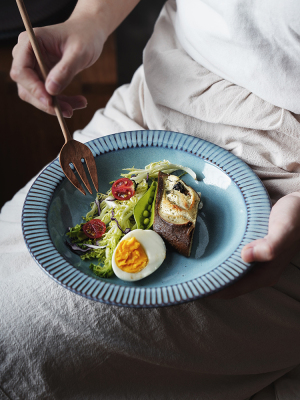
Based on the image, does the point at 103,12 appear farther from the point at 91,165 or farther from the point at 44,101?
the point at 91,165

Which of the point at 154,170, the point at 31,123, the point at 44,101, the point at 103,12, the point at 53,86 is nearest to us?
the point at 53,86

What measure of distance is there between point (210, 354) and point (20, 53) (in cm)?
105

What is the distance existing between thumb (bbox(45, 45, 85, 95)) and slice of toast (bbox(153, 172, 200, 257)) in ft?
1.28

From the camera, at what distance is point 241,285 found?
0.90 m

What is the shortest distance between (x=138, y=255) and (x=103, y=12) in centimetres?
89

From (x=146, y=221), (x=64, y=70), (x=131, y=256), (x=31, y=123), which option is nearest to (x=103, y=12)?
(x=64, y=70)

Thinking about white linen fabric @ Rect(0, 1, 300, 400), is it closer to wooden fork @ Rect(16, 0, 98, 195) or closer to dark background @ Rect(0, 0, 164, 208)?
wooden fork @ Rect(16, 0, 98, 195)

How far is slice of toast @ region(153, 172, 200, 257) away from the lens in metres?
0.98

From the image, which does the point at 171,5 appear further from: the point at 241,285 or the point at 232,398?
the point at 232,398

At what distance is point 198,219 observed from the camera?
109 cm

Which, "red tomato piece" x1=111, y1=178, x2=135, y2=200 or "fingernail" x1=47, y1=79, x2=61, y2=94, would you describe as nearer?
"fingernail" x1=47, y1=79, x2=61, y2=94

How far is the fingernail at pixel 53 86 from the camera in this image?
0.94m

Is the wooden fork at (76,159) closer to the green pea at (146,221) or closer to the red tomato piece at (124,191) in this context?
the red tomato piece at (124,191)

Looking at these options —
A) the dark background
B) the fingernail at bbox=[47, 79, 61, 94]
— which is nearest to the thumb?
the fingernail at bbox=[47, 79, 61, 94]
